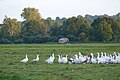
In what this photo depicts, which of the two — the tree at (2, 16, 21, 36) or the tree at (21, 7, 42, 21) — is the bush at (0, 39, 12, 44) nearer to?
the tree at (2, 16, 21, 36)

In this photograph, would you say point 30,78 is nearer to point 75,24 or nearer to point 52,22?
point 75,24

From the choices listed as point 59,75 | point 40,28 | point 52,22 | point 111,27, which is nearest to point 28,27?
point 40,28

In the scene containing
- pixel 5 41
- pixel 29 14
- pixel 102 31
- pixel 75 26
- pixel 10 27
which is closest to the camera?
pixel 102 31

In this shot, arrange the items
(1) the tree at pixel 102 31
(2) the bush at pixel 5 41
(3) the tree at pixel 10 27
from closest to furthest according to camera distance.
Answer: (1) the tree at pixel 102 31
(2) the bush at pixel 5 41
(3) the tree at pixel 10 27

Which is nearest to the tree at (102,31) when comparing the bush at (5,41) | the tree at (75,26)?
the tree at (75,26)

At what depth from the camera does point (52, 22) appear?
16275cm

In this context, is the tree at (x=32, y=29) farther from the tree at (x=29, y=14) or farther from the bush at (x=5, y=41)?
the tree at (x=29, y=14)

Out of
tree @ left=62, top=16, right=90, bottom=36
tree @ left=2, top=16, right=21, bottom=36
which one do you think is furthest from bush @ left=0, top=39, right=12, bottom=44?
tree @ left=2, top=16, right=21, bottom=36

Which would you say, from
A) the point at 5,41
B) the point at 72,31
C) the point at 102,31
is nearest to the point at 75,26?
the point at 72,31

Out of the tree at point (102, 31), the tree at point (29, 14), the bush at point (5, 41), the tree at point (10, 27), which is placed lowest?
the bush at point (5, 41)

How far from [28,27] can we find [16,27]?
1344cm

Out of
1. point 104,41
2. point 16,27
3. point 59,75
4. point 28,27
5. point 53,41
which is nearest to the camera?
point 59,75

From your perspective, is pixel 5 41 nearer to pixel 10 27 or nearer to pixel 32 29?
pixel 32 29

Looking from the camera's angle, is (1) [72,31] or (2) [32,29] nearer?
(1) [72,31]
